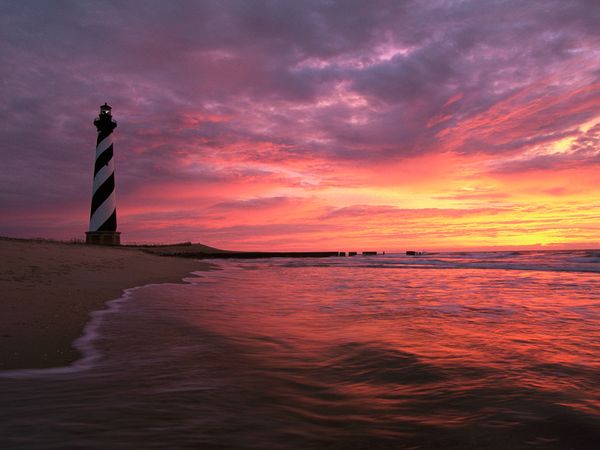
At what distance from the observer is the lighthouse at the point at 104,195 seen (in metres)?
35.7

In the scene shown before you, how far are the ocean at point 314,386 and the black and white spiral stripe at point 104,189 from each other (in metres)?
32.6

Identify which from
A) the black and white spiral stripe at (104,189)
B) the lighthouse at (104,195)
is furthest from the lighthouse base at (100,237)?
the black and white spiral stripe at (104,189)

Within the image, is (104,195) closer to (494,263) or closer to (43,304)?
(43,304)

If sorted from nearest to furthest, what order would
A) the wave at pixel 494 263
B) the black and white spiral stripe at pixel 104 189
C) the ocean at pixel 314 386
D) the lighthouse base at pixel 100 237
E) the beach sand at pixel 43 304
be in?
the ocean at pixel 314 386, the beach sand at pixel 43 304, the wave at pixel 494 263, the lighthouse base at pixel 100 237, the black and white spiral stripe at pixel 104 189

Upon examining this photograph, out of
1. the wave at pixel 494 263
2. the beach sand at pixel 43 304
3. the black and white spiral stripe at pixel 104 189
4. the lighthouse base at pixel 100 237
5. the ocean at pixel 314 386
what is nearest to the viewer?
the ocean at pixel 314 386

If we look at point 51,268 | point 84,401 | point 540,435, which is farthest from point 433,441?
point 51,268

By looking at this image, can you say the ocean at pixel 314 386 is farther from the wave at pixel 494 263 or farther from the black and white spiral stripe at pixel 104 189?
Answer: the black and white spiral stripe at pixel 104 189

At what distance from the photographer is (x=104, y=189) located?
3609 centimetres

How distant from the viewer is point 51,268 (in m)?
12.6

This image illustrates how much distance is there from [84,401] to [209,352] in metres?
1.72

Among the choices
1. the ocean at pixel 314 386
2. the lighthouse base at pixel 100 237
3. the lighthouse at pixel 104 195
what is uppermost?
the lighthouse at pixel 104 195

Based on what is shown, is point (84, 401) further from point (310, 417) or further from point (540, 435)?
point (540, 435)

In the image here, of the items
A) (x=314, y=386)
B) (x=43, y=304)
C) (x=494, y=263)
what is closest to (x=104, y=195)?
(x=43, y=304)

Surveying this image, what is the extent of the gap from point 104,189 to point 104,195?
1.83ft
